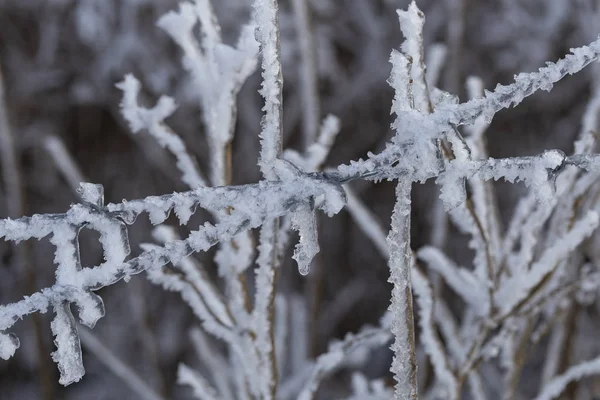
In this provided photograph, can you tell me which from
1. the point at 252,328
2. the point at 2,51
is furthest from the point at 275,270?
the point at 2,51

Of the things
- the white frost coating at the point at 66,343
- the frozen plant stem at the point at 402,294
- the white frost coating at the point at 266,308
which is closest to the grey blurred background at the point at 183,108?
the white frost coating at the point at 266,308

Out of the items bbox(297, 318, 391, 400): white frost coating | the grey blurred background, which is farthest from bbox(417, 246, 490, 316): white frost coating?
the grey blurred background

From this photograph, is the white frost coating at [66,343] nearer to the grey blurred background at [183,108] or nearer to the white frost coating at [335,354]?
the white frost coating at [335,354]

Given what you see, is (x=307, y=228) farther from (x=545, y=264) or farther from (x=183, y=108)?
(x=183, y=108)

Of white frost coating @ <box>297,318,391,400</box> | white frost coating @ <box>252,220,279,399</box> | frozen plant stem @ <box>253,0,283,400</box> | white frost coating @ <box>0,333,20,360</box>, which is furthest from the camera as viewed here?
white frost coating @ <box>297,318,391,400</box>

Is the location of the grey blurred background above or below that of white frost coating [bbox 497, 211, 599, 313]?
above

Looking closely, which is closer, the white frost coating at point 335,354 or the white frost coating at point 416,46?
the white frost coating at point 416,46

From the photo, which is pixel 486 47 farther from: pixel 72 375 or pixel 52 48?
pixel 72 375

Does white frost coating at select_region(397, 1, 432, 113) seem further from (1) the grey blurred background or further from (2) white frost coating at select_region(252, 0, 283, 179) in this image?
(1) the grey blurred background
